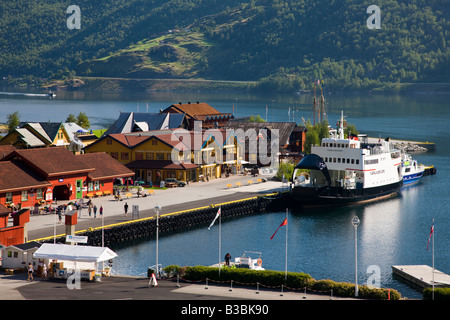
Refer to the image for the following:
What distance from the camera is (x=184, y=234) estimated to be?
70.7m

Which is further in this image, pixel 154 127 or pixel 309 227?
pixel 154 127

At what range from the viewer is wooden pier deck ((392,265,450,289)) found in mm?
51975

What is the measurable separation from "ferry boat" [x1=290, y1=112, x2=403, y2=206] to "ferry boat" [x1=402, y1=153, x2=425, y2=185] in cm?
1036

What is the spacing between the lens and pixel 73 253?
158 ft

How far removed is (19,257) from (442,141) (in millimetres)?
129589

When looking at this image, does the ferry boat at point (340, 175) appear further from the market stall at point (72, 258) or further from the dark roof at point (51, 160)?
the market stall at point (72, 258)

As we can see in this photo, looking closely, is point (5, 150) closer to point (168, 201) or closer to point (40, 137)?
point (40, 137)

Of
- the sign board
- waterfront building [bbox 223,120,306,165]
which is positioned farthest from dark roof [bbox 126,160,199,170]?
the sign board

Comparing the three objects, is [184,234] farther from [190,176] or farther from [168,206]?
[190,176]

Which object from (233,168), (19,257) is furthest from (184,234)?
(233,168)

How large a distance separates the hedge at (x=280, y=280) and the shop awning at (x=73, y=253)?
4.01 m

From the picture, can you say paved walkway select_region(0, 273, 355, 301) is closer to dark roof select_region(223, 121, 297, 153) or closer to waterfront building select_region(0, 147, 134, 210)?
waterfront building select_region(0, 147, 134, 210)
